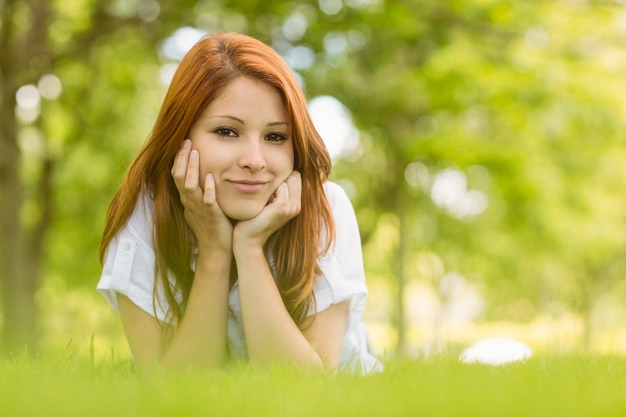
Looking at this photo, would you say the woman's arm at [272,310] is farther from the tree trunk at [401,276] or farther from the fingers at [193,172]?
the tree trunk at [401,276]

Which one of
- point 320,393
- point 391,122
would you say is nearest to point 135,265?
point 320,393

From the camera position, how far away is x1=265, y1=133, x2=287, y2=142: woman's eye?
10.0 ft

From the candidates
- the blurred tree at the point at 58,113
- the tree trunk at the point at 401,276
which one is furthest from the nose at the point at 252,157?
Answer: the tree trunk at the point at 401,276

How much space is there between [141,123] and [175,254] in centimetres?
1159

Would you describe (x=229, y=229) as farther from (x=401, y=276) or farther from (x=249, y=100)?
(x=401, y=276)

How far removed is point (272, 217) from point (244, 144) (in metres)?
0.31

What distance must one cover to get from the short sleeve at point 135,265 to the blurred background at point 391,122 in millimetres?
3522

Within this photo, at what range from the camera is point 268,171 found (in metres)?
3.03

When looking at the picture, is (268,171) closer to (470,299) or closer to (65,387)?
(65,387)

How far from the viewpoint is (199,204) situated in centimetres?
302

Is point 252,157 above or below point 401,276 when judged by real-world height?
below

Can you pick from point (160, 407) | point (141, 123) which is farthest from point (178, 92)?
point (141, 123)

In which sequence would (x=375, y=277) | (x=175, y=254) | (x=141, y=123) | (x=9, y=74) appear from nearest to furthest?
(x=175, y=254), (x=9, y=74), (x=141, y=123), (x=375, y=277)

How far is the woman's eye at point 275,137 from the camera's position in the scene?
120 inches
